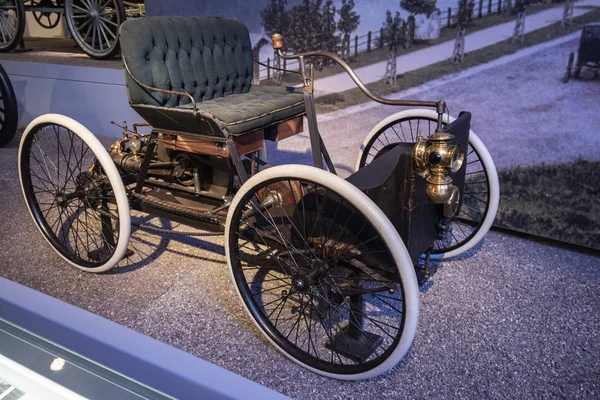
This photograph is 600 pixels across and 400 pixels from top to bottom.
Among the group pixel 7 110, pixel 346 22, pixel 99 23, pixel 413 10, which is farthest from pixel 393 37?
pixel 7 110

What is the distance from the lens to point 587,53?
266cm

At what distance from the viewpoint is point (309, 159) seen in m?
3.94

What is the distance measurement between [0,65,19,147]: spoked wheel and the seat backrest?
7.11 feet

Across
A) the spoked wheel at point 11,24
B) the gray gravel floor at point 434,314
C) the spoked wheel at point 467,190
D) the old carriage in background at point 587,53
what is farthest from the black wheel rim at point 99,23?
the old carriage in background at point 587,53

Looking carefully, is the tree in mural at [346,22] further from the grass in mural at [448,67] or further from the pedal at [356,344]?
the pedal at [356,344]

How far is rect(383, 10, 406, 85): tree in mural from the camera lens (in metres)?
3.27

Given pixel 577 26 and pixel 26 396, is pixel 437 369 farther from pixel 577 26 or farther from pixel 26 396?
pixel 577 26

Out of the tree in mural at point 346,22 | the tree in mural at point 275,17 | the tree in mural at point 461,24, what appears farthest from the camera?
the tree in mural at point 275,17

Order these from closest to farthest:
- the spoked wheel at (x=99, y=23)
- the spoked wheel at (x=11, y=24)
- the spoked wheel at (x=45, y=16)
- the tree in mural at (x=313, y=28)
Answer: the tree in mural at (x=313, y=28), the spoked wheel at (x=99, y=23), the spoked wheel at (x=11, y=24), the spoked wheel at (x=45, y=16)

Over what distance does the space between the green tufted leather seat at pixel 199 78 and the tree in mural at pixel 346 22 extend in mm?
779

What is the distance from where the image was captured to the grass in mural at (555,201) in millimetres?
2809

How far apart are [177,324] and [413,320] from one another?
3.54 feet

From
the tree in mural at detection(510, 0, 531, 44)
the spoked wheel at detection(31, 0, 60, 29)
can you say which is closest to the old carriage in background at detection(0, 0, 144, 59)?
the spoked wheel at detection(31, 0, 60, 29)

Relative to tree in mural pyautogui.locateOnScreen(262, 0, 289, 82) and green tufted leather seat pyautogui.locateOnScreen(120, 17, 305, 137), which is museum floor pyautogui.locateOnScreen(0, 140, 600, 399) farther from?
tree in mural pyautogui.locateOnScreen(262, 0, 289, 82)
